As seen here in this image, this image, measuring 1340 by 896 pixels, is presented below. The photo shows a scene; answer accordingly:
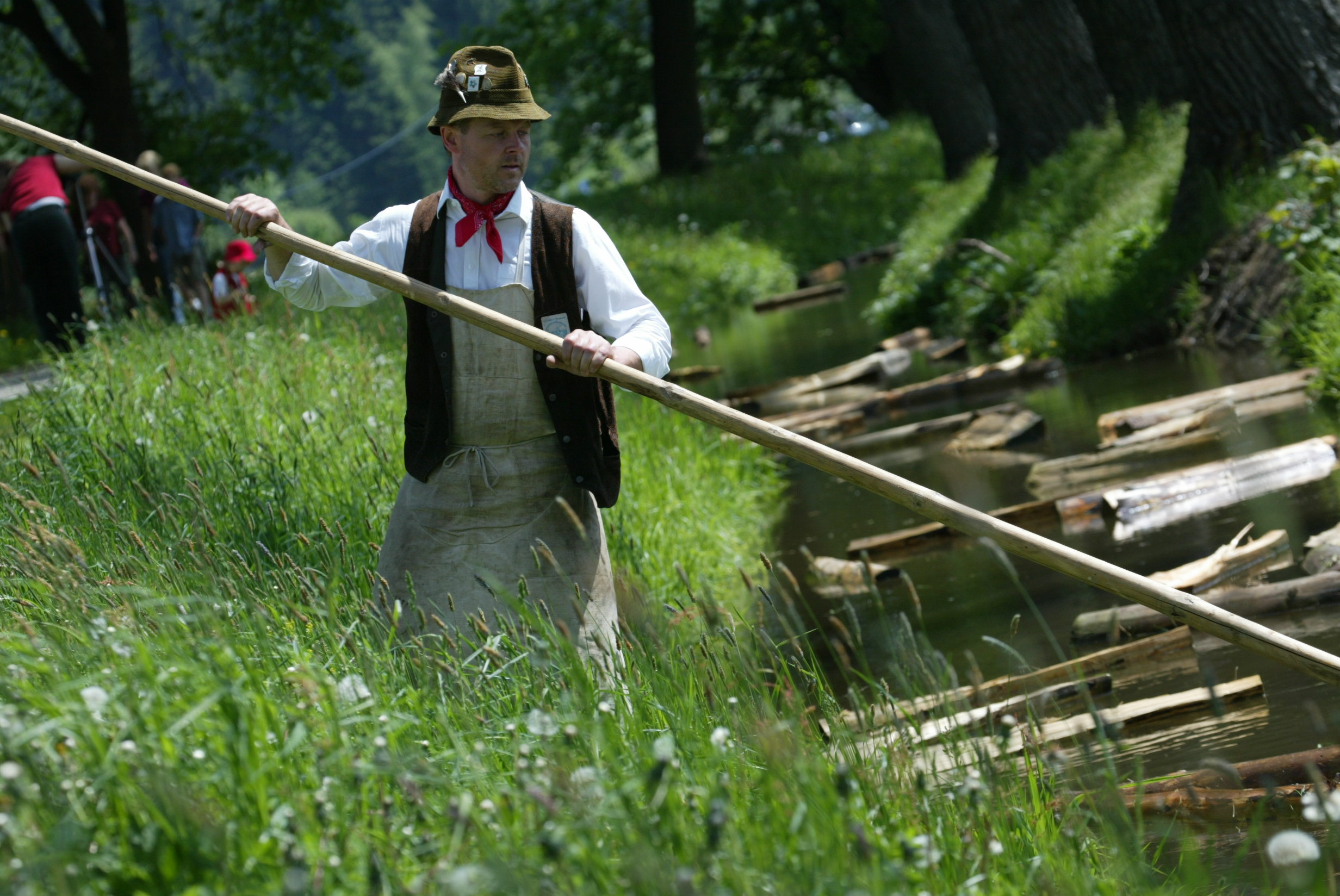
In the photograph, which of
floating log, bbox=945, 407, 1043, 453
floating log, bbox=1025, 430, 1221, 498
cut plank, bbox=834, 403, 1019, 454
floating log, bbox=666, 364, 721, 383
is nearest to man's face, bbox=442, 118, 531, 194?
floating log, bbox=1025, 430, 1221, 498

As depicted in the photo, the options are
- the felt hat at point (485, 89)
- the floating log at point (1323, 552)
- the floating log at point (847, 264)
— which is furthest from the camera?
the floating log at point (847, 264)

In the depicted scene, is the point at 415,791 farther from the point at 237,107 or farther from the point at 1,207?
the point at 237,107

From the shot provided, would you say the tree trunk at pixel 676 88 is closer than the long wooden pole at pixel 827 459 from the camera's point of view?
No

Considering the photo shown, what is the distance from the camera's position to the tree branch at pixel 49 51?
19.3m

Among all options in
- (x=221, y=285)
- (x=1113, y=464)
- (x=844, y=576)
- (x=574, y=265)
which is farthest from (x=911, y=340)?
(x=574, y=265)

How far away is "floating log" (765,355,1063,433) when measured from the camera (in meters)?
10.6

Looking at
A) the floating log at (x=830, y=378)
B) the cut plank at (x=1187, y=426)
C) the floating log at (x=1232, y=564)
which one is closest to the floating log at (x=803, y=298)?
the floating log at (x=830, y=378)

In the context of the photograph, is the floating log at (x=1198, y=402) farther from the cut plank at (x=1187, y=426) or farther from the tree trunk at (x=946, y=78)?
the tree trunk at (x=946, y=78)

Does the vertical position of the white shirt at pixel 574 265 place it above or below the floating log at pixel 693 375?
above

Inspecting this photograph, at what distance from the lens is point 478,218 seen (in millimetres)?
4316

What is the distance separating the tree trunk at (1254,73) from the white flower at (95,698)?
344 inches

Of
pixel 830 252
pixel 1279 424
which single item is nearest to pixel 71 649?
pixel 1279 424

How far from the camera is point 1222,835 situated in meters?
3.56

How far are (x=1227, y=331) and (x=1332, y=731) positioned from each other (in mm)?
→ 5953
